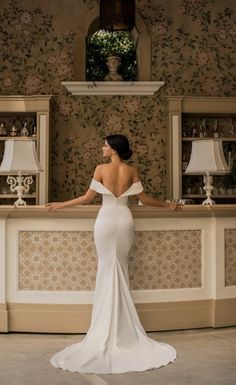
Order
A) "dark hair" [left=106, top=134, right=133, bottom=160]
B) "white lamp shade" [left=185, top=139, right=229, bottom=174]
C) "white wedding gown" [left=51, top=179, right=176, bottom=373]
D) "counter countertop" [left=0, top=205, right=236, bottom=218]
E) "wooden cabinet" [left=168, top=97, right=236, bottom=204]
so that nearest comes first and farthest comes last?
1. "white wedding gown" [left=51, top=179, right=176, bottom=373]
2. "dark hair" [left=106, top=134, right=133, bottom=160]
3. "counter countertop" [left=0, top=205, right=236, bottom=218]
4. "white lamp shade" [left=185, top=139, right=229, bottom=174]
5. "wooden cabinet" [left=168, top=97, right=236, bottom=204]

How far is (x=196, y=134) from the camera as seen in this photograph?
736 centimetres

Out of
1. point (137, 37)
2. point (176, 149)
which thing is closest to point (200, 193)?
point (176, 149)

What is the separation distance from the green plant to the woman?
3757mm

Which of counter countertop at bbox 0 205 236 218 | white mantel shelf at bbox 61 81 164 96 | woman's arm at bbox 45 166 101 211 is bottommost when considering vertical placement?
counter countertop at bbox 0 205 236 218

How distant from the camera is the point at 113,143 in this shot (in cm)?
411

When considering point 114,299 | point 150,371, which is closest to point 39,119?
point 114,299

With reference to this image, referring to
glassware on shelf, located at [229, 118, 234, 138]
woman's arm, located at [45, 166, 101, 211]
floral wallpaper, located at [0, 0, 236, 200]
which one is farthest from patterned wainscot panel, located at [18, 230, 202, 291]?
glassware on shelf, located at [229, 118, 234, 138]

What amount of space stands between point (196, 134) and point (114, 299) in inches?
151

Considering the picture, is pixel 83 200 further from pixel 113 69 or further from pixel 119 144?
pixel 113 69

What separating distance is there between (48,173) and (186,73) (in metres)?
2.28

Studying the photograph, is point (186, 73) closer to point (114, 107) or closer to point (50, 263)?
point (114, 107)

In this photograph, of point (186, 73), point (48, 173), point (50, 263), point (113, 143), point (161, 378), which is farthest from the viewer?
point (186, 73)

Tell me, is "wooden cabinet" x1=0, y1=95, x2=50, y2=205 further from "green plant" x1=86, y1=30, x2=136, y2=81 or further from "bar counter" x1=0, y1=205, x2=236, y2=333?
"bar counter" x1=0, y1=205, x2=236, y2=333

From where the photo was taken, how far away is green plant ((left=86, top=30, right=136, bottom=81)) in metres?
7.69
